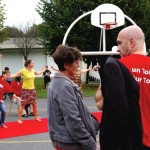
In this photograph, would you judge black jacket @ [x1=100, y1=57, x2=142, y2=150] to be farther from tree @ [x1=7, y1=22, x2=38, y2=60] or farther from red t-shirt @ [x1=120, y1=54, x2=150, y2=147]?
tree @ [x1=7, y1=22, x2=38, y2=60]

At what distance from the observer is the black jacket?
2850mm

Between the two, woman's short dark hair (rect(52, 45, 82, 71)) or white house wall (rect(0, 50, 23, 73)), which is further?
white house wall (rect(0, 50, 23, 73))

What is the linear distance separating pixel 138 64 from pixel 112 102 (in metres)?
0.65

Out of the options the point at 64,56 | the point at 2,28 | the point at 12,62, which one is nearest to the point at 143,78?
the point at 64,56

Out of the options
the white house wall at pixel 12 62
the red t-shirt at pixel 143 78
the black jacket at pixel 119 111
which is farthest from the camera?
the white house wall at pixel 12 62

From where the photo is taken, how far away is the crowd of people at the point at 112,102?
2.87 metres

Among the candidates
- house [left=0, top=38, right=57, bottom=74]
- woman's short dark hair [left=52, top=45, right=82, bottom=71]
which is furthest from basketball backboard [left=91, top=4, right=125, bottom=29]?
house [left=0, top=38, right=57, bottom=74]

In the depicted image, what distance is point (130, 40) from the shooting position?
133 inches

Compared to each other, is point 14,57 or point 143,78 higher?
point 143,78

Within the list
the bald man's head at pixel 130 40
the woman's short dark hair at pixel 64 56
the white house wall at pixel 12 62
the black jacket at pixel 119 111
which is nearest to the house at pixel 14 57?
the white house wall at pixel 12 62

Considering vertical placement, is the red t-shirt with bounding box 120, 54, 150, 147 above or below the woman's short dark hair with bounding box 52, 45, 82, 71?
below

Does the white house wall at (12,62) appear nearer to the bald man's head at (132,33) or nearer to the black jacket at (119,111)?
the bald man's head at (132,33)

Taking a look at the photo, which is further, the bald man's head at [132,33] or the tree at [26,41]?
the tree at [26,41]

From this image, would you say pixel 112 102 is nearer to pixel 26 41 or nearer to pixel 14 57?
pixel 26 41
